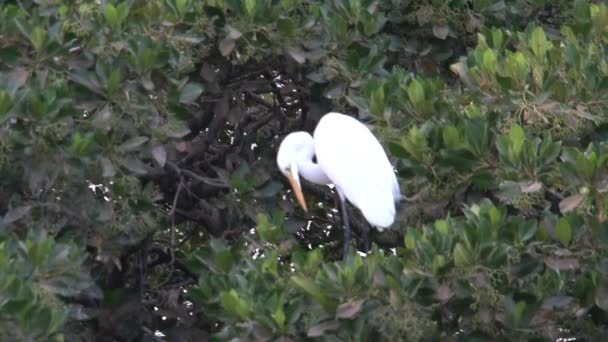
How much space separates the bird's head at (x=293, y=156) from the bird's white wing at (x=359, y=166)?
65mm

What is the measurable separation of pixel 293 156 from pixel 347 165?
0.71ft

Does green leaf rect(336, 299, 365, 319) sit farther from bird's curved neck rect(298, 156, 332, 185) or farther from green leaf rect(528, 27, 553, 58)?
bird's curved neck rect(298, 156, 332, 185)

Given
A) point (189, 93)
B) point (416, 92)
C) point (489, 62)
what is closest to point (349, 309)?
point (416, 92)

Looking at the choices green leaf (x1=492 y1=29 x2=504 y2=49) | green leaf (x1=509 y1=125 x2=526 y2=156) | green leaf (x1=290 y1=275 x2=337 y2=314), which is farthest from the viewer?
green leaf (x1=492 y1=29 x2=504 y2=49)

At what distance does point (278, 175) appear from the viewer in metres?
5.91

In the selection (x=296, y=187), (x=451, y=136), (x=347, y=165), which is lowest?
(x=296, y=187)

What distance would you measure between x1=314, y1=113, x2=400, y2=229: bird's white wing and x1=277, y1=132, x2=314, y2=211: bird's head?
0.06 m

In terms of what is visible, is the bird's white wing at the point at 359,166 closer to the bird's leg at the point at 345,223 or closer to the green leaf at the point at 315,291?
the bird's leg at the point at 345,223

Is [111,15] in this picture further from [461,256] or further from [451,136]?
[461,256]

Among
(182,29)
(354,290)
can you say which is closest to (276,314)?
(354,290)

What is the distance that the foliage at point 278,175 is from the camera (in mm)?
4137

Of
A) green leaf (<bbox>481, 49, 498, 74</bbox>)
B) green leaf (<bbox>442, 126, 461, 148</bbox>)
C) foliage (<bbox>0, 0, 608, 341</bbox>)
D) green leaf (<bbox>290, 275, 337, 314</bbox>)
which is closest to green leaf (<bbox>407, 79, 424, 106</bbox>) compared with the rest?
foliage (<bbox>0, 0, 608, 341</bbox>)

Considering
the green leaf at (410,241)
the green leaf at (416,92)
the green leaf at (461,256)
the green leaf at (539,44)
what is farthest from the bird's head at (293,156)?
the green leaf at (461,256)

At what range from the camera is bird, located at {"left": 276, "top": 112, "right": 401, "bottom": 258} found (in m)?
5.29
